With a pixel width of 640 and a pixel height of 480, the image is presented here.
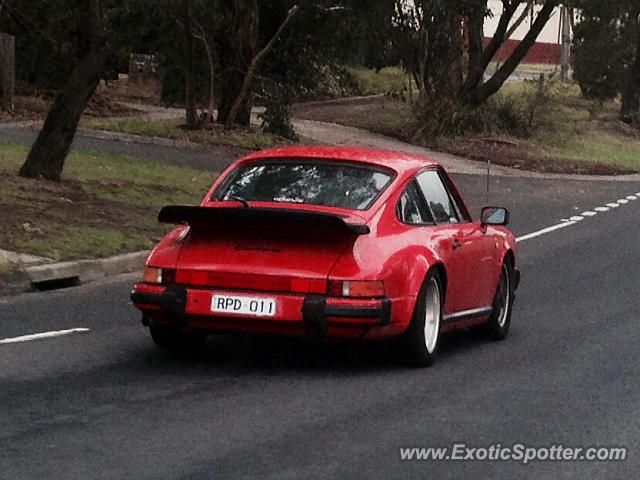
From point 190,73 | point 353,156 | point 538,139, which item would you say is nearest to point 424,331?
point 353,156

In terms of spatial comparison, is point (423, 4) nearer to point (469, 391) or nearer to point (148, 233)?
point (148, 233)

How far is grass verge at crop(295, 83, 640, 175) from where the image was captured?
4000cm

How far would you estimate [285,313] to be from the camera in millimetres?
10539

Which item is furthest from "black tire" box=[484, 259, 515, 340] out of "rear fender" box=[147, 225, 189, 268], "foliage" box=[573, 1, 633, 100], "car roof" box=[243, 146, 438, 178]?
"foliage" box=[573, 1, 633, 100]

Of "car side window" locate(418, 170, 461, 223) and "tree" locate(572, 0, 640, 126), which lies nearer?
"car side window" locate(418, 170, 461, 223)

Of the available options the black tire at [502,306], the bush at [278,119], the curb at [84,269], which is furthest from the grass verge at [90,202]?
the bush at [278,119]

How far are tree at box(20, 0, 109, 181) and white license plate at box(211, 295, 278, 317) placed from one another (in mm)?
12066

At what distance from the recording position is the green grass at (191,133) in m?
34.2

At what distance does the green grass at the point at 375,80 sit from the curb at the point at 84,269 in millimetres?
34827

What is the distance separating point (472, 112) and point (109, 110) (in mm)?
8791

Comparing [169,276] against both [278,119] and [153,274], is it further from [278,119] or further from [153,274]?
[278,119]

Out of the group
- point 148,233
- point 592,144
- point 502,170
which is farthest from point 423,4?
point 148,233

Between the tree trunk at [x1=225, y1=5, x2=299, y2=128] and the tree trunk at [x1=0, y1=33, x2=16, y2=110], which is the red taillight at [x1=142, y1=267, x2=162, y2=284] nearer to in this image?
the tree trunk at [x1=225, y1=5, x2=299, y2=128]

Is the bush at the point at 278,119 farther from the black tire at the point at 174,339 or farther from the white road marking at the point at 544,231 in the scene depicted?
the black tire at the point at 174,339
